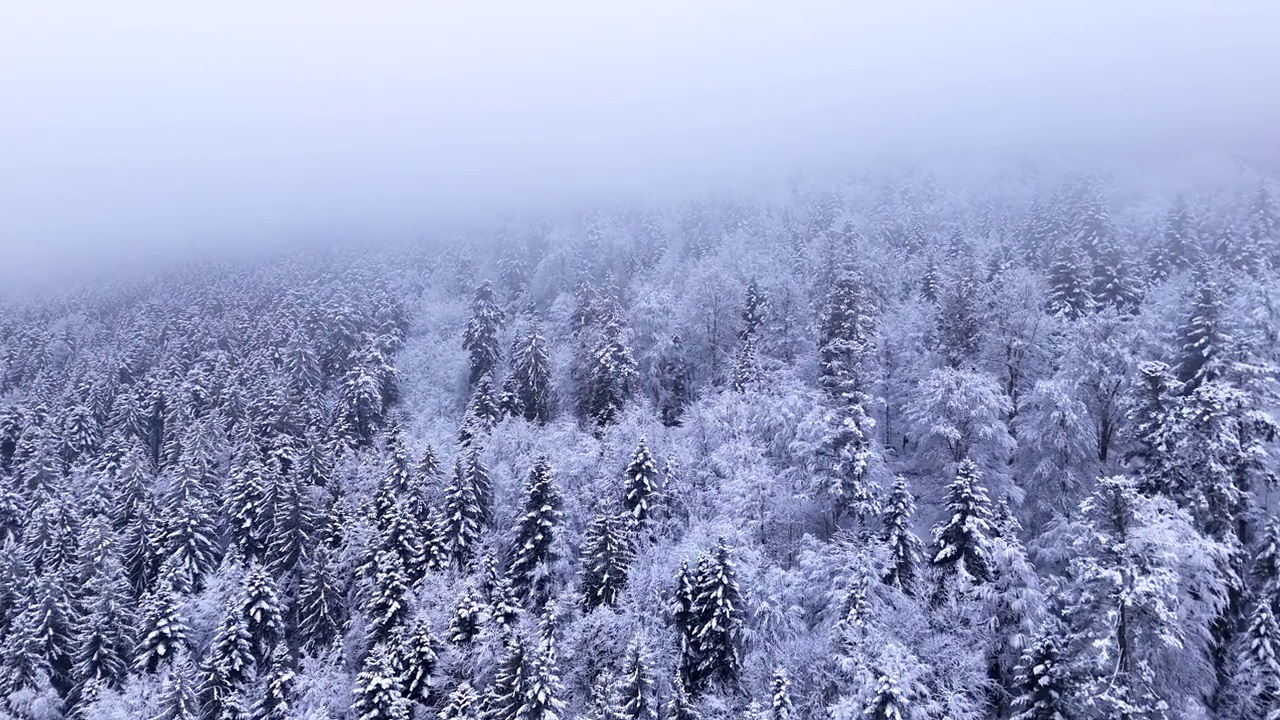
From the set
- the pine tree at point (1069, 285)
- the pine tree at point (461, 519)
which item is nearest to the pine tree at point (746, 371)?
the pine tree at point (461, 519)

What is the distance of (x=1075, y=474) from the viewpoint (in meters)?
38.2

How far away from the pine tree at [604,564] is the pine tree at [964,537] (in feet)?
51.7

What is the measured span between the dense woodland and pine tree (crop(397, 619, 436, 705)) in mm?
180

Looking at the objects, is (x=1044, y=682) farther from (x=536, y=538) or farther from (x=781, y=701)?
(x=536, y=538)

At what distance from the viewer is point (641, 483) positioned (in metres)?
40.5

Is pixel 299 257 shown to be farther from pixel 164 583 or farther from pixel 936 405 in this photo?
pixel 936 405

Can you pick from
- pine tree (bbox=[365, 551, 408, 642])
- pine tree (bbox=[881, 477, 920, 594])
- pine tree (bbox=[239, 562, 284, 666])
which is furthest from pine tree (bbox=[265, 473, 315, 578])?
pine tree (bbox=[881, 477, 920, 594])

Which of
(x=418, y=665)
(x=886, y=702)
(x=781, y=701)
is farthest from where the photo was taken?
(x=418, y=665)

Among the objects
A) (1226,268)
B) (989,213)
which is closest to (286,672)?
(1226,268)

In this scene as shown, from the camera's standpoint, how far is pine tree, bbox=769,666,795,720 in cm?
2688

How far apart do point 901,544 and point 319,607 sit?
34.4m

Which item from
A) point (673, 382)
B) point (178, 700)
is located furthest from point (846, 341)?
point (178, 700)

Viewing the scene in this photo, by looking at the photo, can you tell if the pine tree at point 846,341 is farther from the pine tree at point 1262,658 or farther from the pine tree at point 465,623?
the pine tree at point 465,623

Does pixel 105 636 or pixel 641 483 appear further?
pixel 105 636
